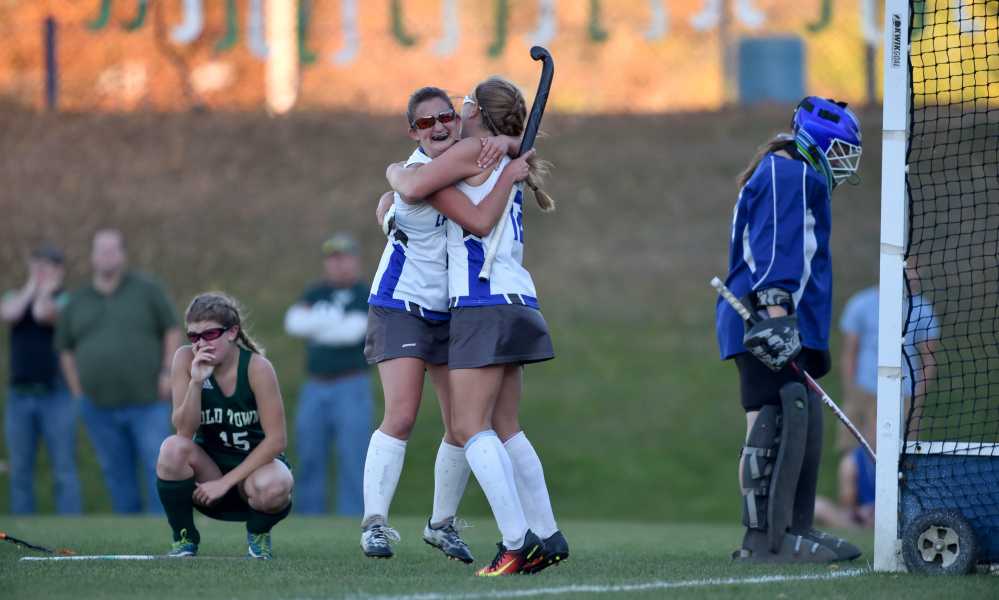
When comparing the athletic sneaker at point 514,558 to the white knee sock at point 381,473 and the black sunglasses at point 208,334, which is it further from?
the black sunglasses at point 208,334

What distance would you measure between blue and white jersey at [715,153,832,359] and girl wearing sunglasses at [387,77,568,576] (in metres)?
0.99

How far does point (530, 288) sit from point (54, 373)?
5.91 meters

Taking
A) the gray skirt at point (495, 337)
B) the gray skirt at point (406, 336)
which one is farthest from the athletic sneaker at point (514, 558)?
the gray skirt at point (406, 336)

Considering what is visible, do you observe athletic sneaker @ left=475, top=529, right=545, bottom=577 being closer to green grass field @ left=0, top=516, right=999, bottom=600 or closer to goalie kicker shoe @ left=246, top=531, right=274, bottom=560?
green grass field @ left=0, top=516, right=999, bottom=600

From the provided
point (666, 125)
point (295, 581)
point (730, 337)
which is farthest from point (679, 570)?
point (666, 125)

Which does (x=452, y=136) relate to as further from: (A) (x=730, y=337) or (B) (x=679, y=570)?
(B) (x=679, y=570)

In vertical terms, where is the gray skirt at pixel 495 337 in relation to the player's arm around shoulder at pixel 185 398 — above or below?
above

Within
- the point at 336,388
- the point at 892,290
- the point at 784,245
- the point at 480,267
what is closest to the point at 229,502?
the point at 480,267

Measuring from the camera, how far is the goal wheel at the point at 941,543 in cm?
400

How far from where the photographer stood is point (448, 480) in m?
4.54

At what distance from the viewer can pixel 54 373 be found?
8891 mm

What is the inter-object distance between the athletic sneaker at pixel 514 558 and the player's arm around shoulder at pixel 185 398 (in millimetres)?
1442

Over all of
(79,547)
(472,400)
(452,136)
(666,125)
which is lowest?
(79,547)

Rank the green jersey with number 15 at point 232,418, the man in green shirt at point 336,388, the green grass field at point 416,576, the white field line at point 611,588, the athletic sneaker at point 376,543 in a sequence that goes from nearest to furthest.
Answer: the white field line at point 611,588, the green grass field at point 416,576, the athletic sneaker at point 376,543, the green jersey with number 15 at point 232,418, the man in green shirt at point 336,388
